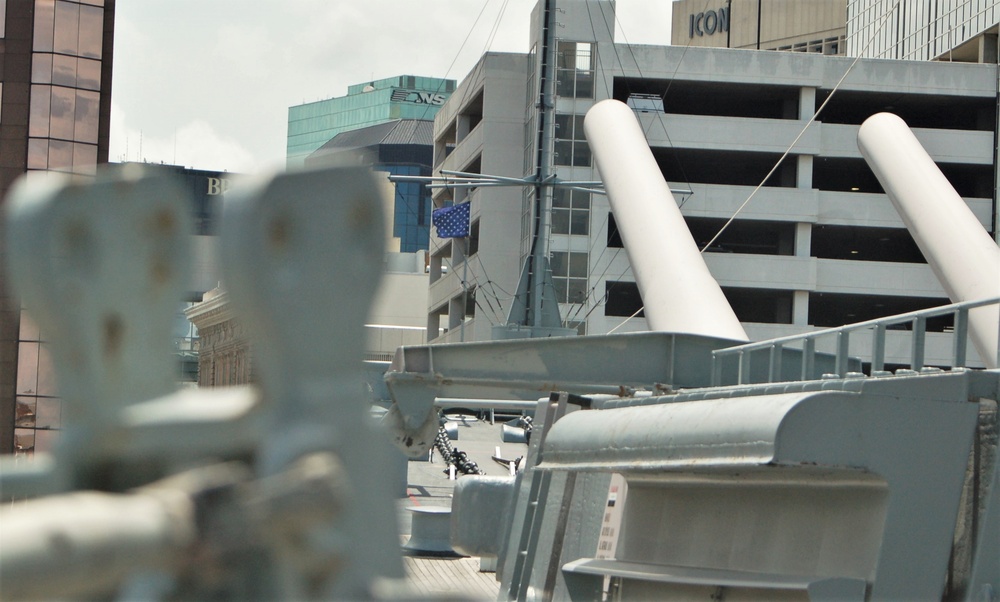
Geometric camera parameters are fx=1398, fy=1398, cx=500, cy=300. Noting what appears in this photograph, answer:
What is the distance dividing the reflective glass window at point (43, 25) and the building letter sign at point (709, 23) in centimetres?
6837

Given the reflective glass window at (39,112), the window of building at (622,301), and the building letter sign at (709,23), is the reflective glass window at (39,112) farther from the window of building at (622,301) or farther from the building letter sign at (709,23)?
the building letter sign at (709,23)

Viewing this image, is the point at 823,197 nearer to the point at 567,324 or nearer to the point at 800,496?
the point at 567,324

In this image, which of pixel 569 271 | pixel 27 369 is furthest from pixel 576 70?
pixel 27 369

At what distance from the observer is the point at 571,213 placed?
68438 millimetres

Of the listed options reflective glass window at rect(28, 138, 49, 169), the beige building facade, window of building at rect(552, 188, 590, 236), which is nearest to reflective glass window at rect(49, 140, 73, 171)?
reflective glass window at rect(28, 138, 49, 169)

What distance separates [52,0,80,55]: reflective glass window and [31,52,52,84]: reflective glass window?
430 mm

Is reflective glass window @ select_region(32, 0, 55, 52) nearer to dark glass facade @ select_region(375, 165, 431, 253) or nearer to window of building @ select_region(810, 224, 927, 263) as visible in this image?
window of building @ select_region(810, 224, 927, 263)

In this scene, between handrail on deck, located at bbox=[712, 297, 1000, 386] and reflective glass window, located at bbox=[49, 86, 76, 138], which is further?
reflective glass window, located at bbox=[49, 86, 76, 138]

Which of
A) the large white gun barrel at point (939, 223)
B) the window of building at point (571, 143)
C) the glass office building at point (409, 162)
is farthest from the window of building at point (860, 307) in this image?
the glass office building at point (409, 162)

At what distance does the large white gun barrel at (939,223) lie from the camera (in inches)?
1101

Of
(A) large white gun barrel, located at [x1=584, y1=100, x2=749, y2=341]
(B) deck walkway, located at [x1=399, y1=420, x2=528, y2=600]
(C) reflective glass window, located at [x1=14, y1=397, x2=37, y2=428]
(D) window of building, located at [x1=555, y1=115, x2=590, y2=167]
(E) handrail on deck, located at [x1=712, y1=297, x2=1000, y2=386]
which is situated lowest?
(B) deck walkway, located at [x1=399, y1=420, x2=528, y2=600]

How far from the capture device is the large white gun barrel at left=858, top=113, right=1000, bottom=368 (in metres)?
28.0

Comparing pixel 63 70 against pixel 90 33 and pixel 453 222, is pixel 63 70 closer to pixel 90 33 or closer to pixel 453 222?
pixel 90 33

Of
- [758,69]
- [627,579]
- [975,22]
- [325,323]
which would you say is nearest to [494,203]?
[758,69]
